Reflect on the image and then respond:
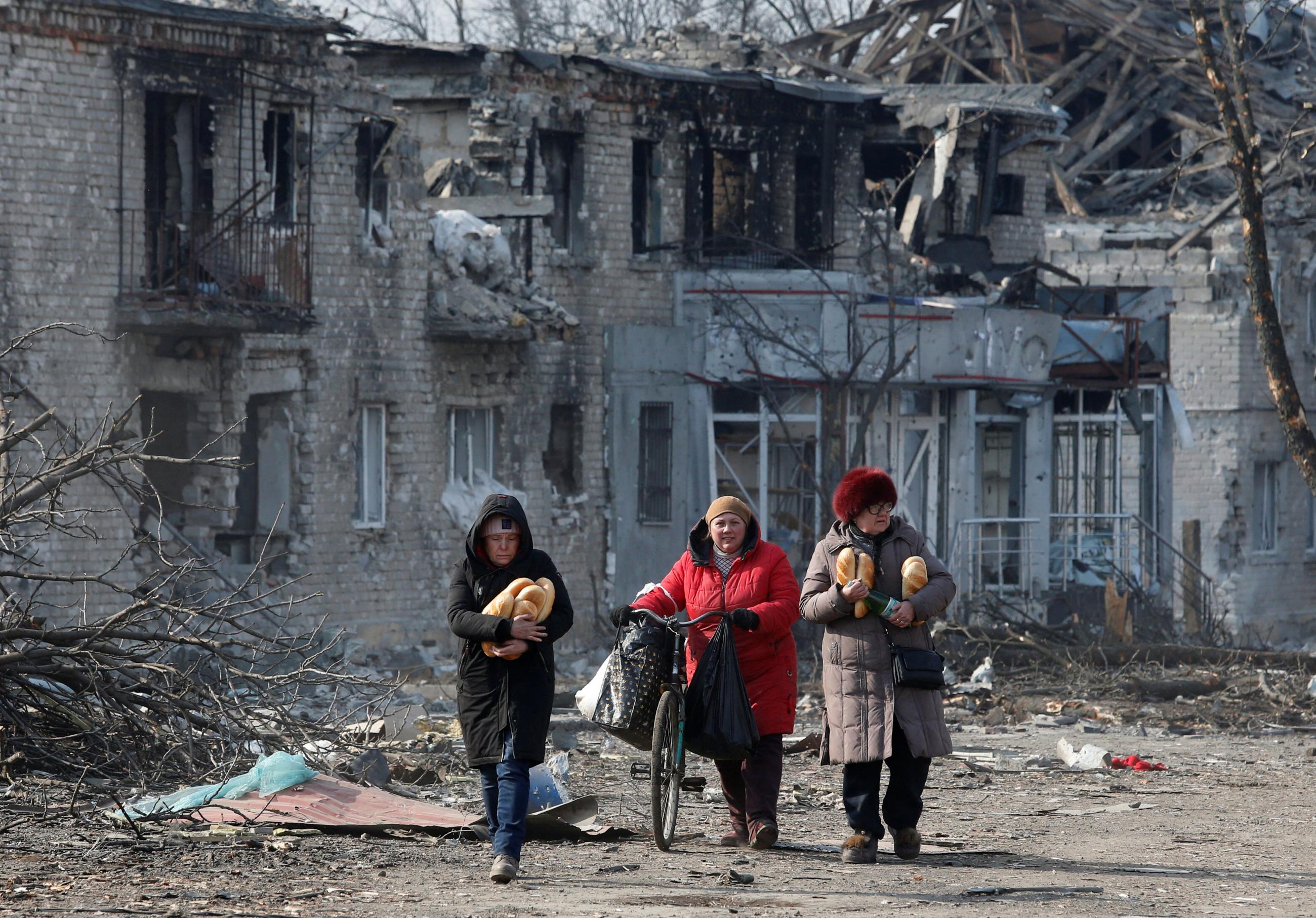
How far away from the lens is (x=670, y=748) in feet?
27.2

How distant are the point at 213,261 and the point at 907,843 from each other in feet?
39.3

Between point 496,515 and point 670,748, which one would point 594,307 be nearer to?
point 670,748

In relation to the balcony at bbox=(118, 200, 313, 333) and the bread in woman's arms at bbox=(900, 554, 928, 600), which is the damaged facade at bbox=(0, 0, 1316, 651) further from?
the bread in woman's arms at bbox=(900, 554, 928, 600)

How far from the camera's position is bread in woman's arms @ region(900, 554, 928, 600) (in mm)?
8023

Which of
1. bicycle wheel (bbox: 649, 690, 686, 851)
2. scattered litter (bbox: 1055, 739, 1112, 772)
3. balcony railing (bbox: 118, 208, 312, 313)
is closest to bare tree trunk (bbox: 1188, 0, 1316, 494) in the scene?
scattered litter (bbox: 1055, 739, 1112, 772)

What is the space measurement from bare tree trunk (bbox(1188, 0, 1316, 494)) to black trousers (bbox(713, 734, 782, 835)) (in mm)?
8809

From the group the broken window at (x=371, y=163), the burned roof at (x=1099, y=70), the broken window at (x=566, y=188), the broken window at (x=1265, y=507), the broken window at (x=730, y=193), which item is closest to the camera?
the broken window at (x=371, y=163)

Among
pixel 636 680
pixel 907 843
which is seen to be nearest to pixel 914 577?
pixel 907 843

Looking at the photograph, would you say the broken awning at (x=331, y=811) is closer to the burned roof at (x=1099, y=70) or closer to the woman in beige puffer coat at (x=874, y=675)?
the woman in beige puffer coat at (x=874, y=675)

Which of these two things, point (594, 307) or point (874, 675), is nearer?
point (874, 675)

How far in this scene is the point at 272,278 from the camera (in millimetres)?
19047

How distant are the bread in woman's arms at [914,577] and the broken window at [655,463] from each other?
15.0 meters

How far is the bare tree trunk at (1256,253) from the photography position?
1584 centimetres

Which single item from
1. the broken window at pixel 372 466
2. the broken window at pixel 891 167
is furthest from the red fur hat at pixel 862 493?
the broken window at pixel 891 167
